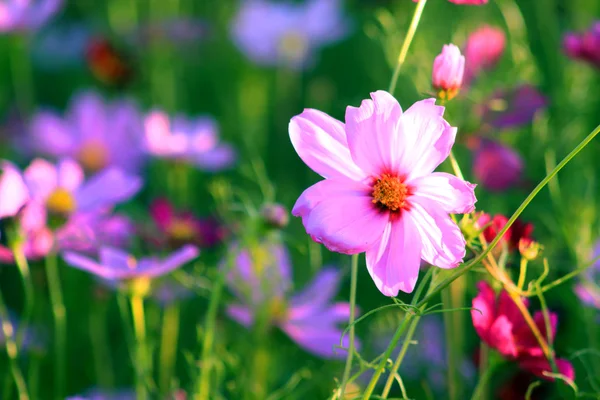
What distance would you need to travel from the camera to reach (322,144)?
1.53 ft

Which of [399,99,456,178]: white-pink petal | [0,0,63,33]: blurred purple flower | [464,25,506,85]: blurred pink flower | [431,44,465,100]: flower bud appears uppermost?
[431,44,465,100]: flower bud

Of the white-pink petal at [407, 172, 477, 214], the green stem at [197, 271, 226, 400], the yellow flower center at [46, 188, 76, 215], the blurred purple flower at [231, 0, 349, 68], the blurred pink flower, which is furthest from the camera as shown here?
the blurred purple flower at [231, 0, 349, 68]

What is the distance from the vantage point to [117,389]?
35.3 inches

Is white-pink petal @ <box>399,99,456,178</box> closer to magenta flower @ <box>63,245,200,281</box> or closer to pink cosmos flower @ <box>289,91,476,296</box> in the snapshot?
pink cosmos flower @ <box>289,91,476,296</box>

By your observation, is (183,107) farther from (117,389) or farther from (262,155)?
(117,389)

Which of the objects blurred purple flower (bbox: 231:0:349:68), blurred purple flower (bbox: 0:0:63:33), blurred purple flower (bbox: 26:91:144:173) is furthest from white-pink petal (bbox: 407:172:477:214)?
blurred purple flower (bbox: 231:0:349:68)

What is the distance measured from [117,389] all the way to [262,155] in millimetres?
599

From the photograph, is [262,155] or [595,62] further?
[262,155]

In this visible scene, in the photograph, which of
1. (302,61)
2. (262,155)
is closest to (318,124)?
(262,155)

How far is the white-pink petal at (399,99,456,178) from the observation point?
0.45 m

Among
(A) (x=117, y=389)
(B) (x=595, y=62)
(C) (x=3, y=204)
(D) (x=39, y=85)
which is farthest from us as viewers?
(D) (x=39, y=85)

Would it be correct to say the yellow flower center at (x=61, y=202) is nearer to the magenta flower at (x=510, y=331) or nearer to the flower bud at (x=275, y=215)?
the flower bud at (x=275, y=215)

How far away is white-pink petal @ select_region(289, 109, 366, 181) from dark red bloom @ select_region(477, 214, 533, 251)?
89 millimetres

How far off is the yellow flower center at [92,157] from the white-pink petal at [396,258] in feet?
2.64
